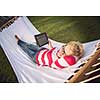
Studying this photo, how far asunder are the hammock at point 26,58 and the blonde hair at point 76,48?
0.13 ft

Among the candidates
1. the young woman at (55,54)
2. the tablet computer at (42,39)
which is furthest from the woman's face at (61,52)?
the tablet computer at (42,39)

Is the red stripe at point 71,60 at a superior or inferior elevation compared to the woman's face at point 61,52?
inferior

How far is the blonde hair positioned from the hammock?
4 centimetres

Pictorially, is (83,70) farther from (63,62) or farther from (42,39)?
(42,39)

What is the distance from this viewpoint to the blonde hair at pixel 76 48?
2516 mm

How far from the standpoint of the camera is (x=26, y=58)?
261cm

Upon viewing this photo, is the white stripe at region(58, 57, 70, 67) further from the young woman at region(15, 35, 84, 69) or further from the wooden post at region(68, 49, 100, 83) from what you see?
the wooden post at region(68, 49, 100, 83)

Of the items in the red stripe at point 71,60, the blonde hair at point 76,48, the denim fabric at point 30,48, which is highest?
the denim fabric at point 30,48

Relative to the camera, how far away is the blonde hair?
99.1 inches

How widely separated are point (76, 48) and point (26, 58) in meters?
0.46

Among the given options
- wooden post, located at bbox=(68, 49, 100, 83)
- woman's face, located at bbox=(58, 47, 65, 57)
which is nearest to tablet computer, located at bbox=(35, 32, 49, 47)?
woman's face, located at bbox=(58, 47, 65, 57)

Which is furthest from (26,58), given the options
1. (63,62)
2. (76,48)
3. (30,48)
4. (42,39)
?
(76,48)

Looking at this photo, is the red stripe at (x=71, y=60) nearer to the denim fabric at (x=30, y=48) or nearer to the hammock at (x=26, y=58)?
the hammock at (x=26, y=58)
